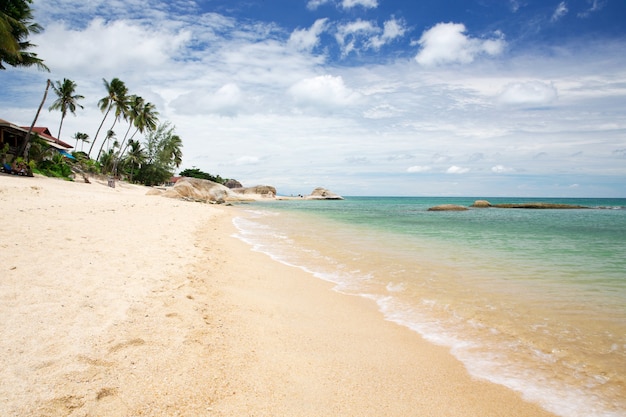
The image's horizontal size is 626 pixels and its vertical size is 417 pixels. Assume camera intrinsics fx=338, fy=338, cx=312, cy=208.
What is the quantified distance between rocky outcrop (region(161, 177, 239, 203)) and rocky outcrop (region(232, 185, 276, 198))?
2579cm

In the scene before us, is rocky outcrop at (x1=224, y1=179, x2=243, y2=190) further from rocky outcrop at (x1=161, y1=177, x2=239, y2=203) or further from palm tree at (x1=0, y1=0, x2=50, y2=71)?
palm tree at (x1=0, y1=0, x2=50, y2=71)

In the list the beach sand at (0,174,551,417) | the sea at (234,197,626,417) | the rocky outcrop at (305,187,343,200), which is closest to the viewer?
the beach sand at (0,174,551,417)

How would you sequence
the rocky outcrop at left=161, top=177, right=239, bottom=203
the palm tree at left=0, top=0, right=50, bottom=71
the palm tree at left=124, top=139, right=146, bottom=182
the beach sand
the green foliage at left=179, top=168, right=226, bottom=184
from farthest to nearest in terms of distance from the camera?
the green foliage at left=179, top=168, right=226, bottom=184
the palm tree at left=124, top=139, right=146, bottom=182
the rocky outcrop at left=161, top=177, right=239, bottom=203
the palm tree at left=0, top=0, right=50, bottom=71
the beach sand

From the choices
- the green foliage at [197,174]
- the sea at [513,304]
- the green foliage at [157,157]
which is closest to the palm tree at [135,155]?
the green foliage at [157,157]

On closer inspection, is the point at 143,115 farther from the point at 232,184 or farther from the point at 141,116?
the point at 232,184

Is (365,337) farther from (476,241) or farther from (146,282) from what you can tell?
(476,241)

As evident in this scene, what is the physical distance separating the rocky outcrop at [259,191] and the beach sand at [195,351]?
7345 cm

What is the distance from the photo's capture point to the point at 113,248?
705cm

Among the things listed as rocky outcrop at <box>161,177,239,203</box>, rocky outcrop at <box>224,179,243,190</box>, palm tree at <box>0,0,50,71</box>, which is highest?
palm tree at <box>0,0,50,71</box>

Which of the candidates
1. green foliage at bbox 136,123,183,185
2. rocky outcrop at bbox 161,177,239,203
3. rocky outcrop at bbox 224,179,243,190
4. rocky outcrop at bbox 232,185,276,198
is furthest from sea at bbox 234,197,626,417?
rocky outcrop at bbox 224,179,243,190

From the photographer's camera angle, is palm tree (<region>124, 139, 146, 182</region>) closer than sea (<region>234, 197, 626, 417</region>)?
No

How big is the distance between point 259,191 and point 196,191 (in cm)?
3578

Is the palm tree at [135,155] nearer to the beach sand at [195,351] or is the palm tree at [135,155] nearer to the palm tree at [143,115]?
the palm tree at [143,115]

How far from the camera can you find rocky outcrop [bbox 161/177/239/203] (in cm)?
3941
